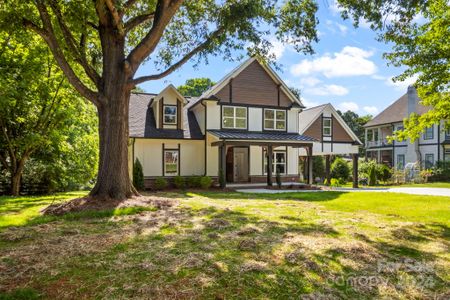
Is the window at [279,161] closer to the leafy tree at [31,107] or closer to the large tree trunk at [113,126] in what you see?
the leafy tree at [31,107]

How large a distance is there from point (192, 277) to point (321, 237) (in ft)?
10.2

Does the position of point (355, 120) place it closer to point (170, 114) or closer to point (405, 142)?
point (405, 142)

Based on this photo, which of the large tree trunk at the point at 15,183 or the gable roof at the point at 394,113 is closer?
the large tree trunk at the point at 15,183

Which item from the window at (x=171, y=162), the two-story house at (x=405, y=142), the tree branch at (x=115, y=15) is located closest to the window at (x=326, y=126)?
the two-story house at (x=405, y=142)

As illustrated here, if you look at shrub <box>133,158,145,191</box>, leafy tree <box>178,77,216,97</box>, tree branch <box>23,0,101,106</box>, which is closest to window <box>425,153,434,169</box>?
shrub <box>133,158,145,191</box>

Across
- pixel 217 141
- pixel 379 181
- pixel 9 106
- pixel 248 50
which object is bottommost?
pixel 379 181

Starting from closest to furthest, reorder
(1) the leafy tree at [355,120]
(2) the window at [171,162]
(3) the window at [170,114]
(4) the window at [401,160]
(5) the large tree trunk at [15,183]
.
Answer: (5) the large tree trunk at [15,183] < (2) the window at [171,162] < (3) the window at [170,114] < (4) the window at [401,160] < (1) the leafy tree at [355,120]

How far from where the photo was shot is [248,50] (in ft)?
44.8

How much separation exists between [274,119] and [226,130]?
376 centimetres

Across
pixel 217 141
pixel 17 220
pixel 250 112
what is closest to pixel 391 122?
pixel 250 112

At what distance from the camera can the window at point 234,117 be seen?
21531mm

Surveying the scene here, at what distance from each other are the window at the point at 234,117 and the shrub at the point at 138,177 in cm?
603

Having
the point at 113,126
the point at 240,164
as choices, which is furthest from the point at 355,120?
the point at 113,126

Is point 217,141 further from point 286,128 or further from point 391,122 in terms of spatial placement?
point 391,122
